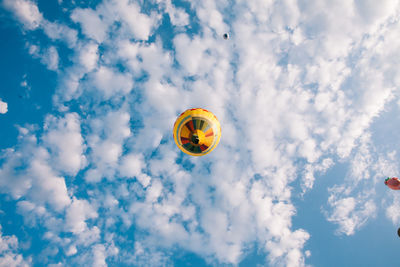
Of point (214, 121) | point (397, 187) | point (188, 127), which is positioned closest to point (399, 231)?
point (397, 187)

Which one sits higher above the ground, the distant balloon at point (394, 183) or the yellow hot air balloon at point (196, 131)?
the yellow hot air balloon at point (196, 131)

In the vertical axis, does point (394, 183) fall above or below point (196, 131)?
below

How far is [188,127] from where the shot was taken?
14.3 meters

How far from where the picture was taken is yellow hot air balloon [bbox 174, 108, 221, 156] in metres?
14.2

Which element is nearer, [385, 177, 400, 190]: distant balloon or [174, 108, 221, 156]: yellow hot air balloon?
[385, 177, 400, 190]: distant balloon

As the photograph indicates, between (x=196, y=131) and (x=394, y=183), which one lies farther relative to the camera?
(x=196, y=131)

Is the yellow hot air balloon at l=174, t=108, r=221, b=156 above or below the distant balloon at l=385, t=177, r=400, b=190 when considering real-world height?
above

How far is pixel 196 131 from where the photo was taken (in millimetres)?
14203

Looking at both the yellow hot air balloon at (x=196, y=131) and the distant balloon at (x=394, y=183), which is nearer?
the distant balloon at (x=394, y=183)

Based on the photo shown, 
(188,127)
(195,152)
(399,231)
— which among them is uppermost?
(188,127)

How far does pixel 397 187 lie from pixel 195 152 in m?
13.3

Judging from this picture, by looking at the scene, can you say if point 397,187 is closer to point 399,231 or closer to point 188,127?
point 399,231

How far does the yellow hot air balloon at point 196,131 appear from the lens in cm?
1423

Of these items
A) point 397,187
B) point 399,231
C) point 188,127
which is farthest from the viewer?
point 188,127
